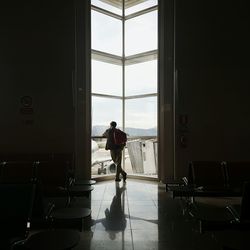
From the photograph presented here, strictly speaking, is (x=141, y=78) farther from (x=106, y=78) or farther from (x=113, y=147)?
(x=113, y=147)

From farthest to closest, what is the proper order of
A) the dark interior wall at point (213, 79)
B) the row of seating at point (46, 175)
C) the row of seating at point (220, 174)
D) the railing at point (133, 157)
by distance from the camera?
1. the railing at point (133, 157)
2. the dark interior wall at point (213, 79)
3. the row of seating at point (220, 174)
4. the row of seating at point (46, 175)

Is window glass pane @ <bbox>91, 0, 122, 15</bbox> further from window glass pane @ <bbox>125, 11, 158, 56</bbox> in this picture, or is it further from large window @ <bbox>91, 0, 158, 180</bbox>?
window glass pane @ <bbox>125, 11, 158, 56</bbox>

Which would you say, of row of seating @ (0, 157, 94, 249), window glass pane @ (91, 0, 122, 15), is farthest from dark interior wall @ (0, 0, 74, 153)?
row of seating @ (0, 157, 94, 249)

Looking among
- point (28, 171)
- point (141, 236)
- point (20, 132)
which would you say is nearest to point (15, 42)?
point (20, 132)

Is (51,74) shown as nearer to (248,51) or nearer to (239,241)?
(248,51)

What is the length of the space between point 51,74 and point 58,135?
1.47 m

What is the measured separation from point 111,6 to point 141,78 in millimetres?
2291

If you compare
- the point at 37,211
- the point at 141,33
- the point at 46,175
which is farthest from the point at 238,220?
the point at 141,33

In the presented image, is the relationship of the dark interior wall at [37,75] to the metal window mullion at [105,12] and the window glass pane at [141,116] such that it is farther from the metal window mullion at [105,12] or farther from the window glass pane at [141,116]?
the window glass pane at [141,116]

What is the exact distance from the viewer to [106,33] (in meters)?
8.05

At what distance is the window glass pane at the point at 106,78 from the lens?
779 centimetres

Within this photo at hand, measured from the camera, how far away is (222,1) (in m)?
6.55

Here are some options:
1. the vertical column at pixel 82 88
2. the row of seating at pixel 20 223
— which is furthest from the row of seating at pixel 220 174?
the vertical column at pixel 82 88

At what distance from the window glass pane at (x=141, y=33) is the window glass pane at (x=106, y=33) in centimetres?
25
